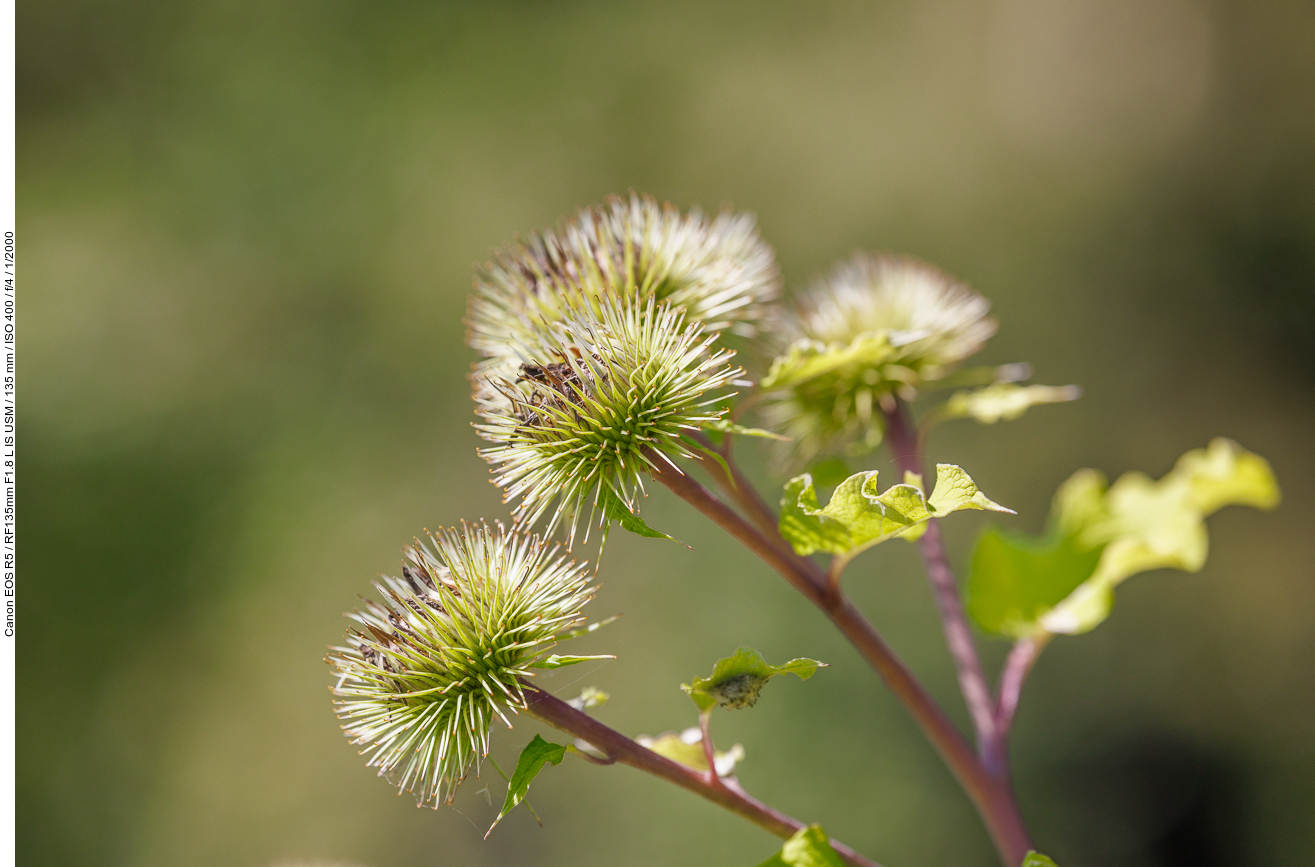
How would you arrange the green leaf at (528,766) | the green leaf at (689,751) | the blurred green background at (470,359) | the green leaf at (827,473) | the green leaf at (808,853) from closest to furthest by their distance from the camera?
the green leaf at (528,766)
the green leaf at (808,853)
the green leaf at (689,751)
the green leaf at (827,473)
the blurred green background at (470,359)

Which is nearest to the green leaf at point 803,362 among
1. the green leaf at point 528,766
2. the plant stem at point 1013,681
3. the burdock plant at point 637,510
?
the burdock plant at point 637,510

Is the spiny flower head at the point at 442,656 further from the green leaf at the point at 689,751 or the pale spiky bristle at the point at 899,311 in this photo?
the pale spiky bristle at the point at 899,311

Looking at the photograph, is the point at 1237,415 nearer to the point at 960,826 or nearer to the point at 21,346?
the point at 960,826

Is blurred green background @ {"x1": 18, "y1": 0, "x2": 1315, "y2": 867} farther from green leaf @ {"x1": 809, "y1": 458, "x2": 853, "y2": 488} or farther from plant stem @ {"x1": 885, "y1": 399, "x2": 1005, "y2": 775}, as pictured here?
green leaf @ {"x1": 809, "y1": 458, "x2": 853, "y2": 488}

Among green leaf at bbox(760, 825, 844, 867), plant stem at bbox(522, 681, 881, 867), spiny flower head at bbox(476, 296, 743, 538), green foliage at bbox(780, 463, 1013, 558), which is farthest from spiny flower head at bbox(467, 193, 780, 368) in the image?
green leaf at bbox(760, 825, 844, 867)

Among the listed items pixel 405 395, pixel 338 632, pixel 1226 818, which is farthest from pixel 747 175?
pixel 1226 818

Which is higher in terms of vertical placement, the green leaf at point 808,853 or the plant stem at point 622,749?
the plant stem at point 622,749

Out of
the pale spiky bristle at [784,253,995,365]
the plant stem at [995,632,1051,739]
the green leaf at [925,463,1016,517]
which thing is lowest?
the plant stem at [995,632,1051,739]
